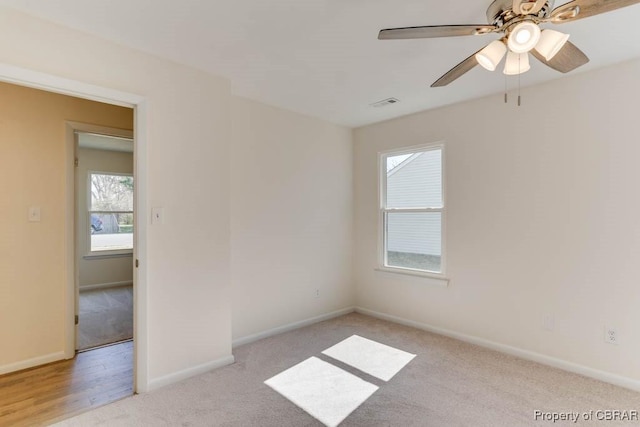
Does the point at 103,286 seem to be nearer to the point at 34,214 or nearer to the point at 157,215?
the point at 34,214

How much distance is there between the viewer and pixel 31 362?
109 inches

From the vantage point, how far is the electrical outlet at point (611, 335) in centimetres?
254

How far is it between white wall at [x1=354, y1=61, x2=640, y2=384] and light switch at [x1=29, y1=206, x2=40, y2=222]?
372 centimetres

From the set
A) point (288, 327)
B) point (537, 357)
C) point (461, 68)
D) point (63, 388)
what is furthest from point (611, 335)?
point (63, 388)

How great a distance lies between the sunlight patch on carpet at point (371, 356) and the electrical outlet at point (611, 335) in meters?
1.49

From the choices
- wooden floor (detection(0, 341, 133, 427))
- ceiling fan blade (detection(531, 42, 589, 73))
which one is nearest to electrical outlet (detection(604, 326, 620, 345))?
ceiling fan blade (detection(531, 42, 589, 73))

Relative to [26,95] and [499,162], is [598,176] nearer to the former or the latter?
[499,162]

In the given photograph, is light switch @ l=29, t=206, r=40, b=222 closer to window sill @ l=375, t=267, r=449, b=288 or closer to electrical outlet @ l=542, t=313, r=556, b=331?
window sill @ l=375, t=267, r=449, b=288

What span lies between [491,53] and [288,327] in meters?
3.13

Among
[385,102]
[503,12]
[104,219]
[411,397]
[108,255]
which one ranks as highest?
[385,102]

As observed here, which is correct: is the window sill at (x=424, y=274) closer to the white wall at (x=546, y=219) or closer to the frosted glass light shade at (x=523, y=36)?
the white wall at (x=546, y=219)

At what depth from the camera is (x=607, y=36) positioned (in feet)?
7.03

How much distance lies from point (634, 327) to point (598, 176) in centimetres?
117

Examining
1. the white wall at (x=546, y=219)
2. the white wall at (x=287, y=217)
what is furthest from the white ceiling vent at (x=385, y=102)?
the white wall at (x=287, y=217)
